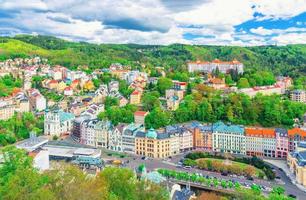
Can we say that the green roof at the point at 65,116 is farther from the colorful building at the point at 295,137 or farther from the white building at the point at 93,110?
the colorful building at the point at 295,137

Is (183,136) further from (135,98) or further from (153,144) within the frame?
(135,98)

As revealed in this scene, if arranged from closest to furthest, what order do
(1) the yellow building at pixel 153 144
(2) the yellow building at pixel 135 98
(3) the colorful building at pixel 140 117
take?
(1) the yellow building at pixel 153 144 < (3) the colorful building at pixel 140 117 < (2) the yellow building at pixel 135 98

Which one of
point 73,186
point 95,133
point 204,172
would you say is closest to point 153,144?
point 204,172

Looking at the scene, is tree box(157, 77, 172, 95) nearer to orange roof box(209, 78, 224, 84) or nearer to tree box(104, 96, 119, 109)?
orange roof box(209, 78, 224, 84)

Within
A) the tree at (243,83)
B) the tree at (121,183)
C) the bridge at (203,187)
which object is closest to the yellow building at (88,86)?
the tree at (243,83)

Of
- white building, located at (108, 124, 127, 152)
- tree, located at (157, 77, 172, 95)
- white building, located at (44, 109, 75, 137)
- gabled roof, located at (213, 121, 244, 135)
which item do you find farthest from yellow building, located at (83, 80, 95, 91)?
gabled roof, located at (213, 121, 244, 135)

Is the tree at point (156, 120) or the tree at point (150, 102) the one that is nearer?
the tree at point (156, 120)

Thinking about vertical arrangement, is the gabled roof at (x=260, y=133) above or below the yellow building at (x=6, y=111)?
below

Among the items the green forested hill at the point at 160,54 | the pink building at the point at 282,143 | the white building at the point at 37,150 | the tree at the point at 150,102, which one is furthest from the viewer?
the green forested hill at the point at 160,54
